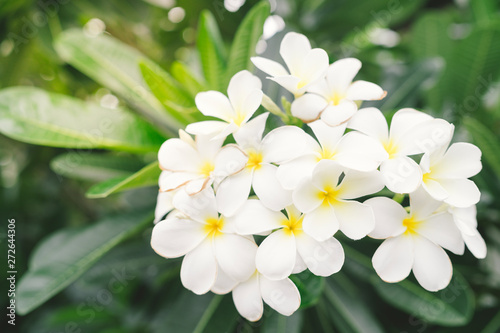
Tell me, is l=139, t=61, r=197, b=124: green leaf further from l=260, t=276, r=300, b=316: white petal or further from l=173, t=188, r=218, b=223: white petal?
l=260, t=276, r=300, b=316: white petal

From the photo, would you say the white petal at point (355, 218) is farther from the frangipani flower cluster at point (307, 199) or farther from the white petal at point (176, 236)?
the white petal at point (176, 236)

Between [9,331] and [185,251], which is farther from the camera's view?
[9,331]

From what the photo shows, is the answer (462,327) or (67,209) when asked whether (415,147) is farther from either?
(67,209)

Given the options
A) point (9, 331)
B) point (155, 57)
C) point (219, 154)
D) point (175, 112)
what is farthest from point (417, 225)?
point (9, 331)

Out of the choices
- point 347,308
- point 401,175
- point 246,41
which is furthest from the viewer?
point 347,308

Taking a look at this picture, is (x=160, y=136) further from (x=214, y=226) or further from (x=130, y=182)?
(x=214, y=226)

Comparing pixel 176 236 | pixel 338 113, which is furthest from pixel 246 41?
pixel 176 236

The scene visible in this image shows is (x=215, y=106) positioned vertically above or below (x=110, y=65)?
above
